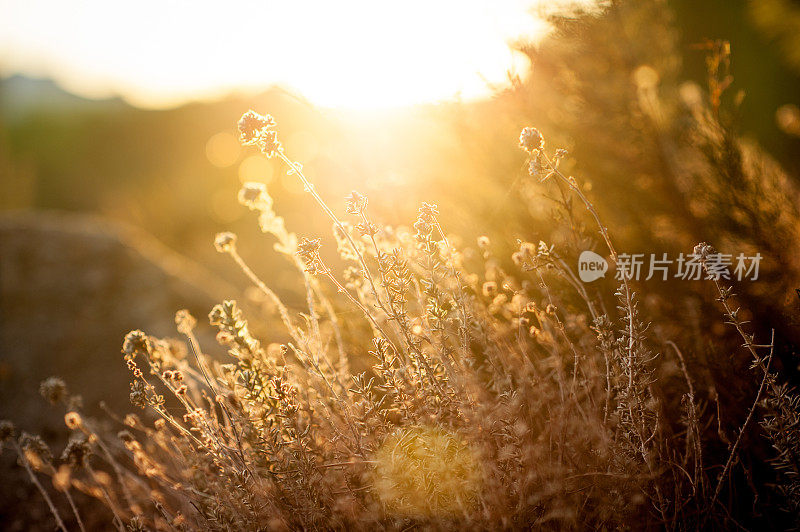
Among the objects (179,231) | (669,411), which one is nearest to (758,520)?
(669,411)

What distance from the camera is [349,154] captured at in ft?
11.7

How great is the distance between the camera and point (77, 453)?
2170 mm

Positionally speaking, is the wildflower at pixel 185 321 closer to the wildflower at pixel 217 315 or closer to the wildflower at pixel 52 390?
the wildflower at pixel 217 315

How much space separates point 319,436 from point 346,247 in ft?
2.61

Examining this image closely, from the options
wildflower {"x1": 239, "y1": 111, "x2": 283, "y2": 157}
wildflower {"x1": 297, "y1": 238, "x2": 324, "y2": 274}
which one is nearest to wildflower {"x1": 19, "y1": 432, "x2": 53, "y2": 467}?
wildflower {"x1": 297, "y1": 238, "x2": 324, "y2": 274}

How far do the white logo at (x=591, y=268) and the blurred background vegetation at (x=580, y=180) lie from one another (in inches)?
6.9

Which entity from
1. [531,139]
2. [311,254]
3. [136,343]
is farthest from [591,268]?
[136,343]

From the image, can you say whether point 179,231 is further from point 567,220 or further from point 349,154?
point 567,220

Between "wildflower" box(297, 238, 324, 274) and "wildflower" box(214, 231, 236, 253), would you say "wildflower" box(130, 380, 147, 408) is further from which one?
"wildflower" box(297, 238, 324, 274)

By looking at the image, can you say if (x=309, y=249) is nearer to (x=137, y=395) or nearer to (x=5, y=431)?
(x=137, y=395)

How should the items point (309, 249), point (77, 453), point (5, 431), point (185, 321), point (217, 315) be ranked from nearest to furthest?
point (309, 249) → point (217, 315) → point (77, 453) → point (185, 321) → point (5, 431)

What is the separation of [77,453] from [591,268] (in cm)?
241

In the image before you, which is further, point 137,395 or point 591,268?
point 591,268

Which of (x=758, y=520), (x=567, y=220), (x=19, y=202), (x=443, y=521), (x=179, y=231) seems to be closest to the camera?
(x=443, y=521)
